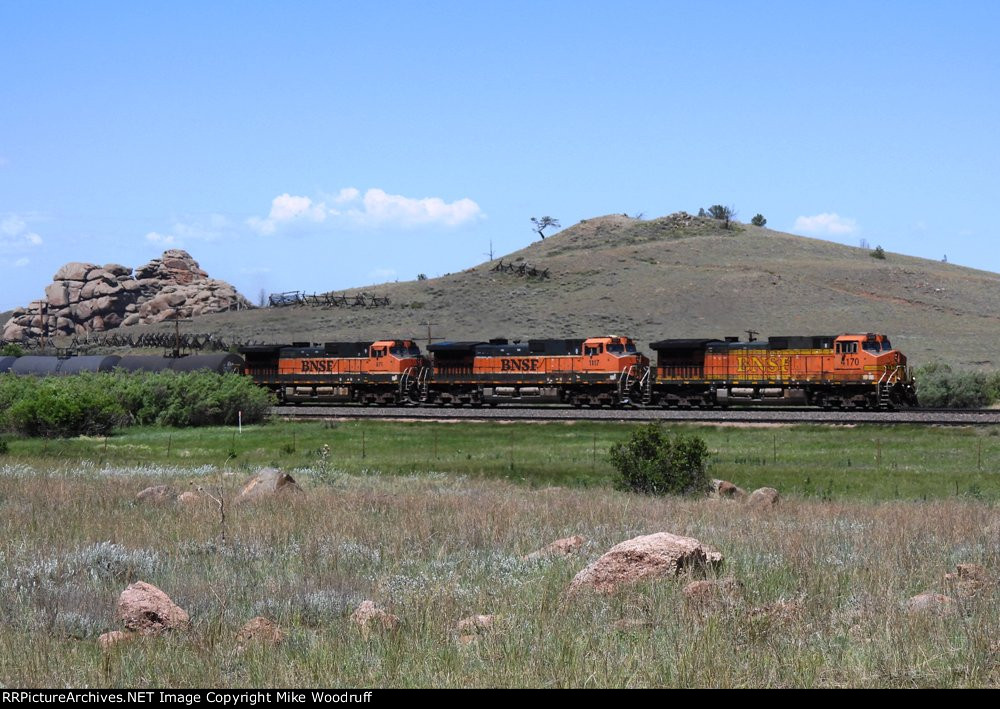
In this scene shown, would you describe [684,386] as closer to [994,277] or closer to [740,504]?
[740,504]

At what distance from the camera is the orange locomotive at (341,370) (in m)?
54.7

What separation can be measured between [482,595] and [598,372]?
40441 millimetres

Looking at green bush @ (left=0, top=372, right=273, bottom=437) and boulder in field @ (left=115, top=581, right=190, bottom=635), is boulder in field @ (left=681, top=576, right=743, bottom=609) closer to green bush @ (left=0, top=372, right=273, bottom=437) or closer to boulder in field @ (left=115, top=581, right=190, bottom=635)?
boulder in field @ (left=115, top=581, right=190, bottom=635)

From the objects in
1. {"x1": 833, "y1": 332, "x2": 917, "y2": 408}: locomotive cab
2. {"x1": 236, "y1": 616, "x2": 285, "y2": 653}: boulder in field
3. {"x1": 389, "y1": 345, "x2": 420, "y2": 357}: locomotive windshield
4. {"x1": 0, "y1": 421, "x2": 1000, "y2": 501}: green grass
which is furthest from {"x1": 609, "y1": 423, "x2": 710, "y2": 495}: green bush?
{"x1": 389, "y1": 345, "x2": 420, "y2": 357}: locomotive windshield

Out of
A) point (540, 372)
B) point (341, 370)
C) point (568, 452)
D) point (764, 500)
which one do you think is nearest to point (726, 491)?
point (764, 500)

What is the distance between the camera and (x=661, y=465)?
2333 cm

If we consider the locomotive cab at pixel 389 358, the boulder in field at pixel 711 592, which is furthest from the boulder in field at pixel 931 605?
the locomotive cab at pixel 389 358

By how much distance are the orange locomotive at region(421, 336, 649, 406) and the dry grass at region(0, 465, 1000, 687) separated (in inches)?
1250

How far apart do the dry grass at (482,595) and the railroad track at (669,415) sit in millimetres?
21850

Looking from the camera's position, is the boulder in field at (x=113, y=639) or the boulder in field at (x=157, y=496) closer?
the boulder in field at (x=113, y=639)

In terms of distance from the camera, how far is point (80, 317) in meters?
131

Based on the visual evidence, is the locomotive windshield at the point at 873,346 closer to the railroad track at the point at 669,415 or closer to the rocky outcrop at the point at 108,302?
the railroad track at the point at 669,415

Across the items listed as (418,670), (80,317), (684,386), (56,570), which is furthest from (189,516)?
(80,317)

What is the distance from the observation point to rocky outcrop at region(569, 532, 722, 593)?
10.3 metres
